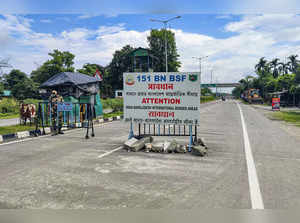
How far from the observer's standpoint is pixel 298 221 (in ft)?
9.45

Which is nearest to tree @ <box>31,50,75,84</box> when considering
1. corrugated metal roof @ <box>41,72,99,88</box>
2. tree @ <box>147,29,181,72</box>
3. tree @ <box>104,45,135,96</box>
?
tree @ <box>104,45,135,96</box>

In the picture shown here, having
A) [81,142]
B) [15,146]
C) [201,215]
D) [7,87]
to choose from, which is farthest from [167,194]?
[7,87]

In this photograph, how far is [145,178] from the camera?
4531 mm

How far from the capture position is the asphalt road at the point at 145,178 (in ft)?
11.4

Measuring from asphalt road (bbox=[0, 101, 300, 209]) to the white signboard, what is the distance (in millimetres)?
1295

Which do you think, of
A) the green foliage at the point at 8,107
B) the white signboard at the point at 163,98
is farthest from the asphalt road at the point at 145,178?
the green foliage at the point at 8,107

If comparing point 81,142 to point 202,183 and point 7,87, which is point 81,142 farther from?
point 7,87

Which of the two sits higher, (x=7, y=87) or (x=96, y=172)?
(x=7, y=87)

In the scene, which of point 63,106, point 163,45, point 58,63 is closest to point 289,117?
point 63,106

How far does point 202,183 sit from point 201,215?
4.08 ft

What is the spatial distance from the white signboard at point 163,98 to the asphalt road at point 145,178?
4.25 feet

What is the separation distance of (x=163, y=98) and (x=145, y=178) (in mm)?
3333

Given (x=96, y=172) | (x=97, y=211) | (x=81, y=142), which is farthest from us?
(x=81, y=142)

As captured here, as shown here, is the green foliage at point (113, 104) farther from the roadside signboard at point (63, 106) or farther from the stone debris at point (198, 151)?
the stone debris at point (198, 151)
